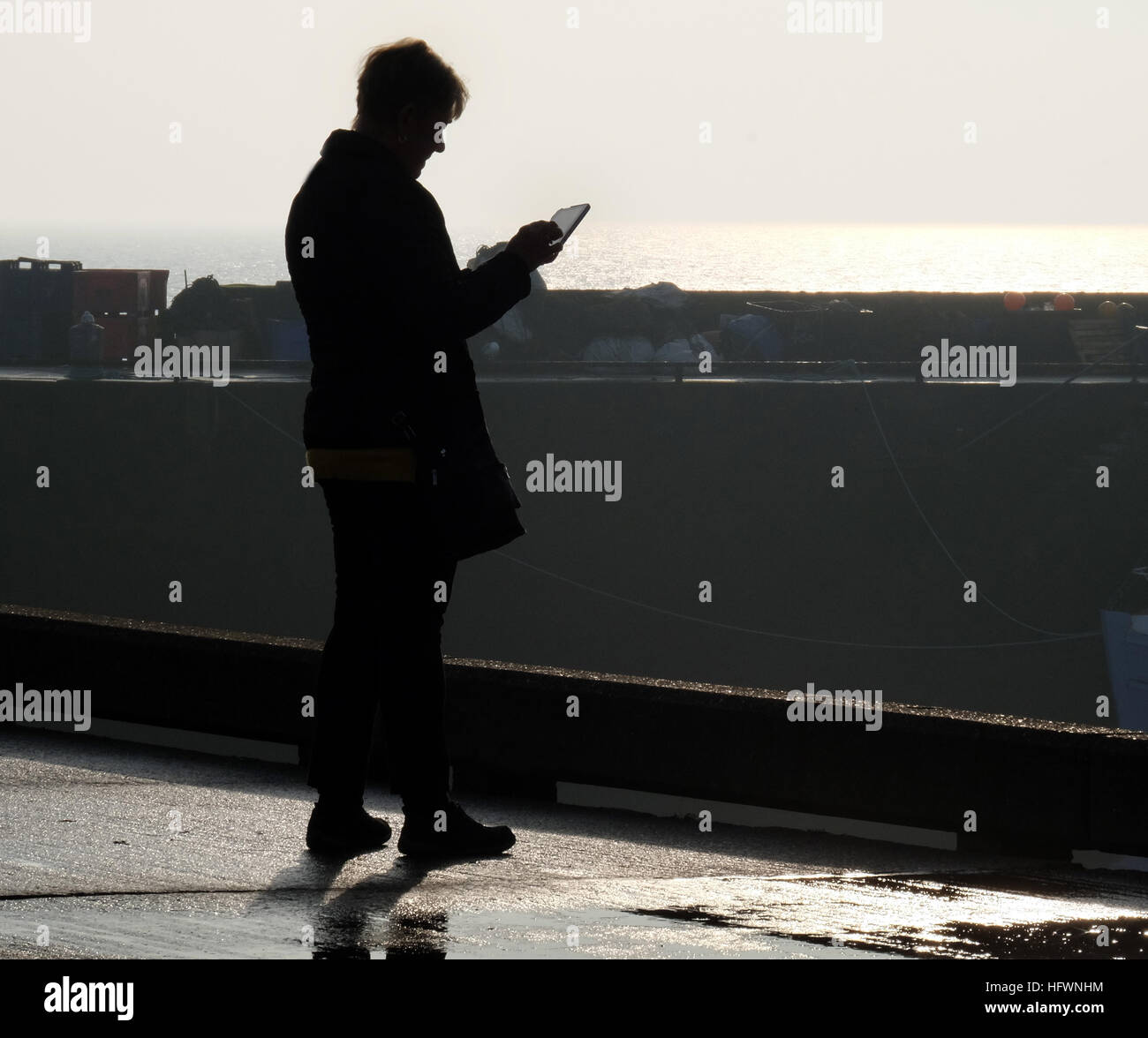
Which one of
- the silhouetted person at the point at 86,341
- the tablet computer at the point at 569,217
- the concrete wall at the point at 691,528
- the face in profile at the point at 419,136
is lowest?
the concrete wall at the point at 691,528

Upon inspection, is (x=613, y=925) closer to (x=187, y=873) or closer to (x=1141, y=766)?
(x=187, y=873)

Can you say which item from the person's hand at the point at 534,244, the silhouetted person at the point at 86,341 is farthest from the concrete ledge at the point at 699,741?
the silhouetted person at the point at 86,341

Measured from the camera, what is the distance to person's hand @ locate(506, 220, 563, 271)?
12.4 ft

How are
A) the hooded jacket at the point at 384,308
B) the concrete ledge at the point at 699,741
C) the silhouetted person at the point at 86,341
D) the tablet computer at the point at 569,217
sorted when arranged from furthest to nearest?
the silhouetted person at the point at 86,341
the concrete ledge at the point at 699,741
the tablet computer at the point at 569,217
the hooded jacket at the point at 384,308

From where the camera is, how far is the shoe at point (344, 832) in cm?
401

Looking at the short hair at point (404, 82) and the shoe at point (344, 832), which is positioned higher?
the short hair at point (404, 82)

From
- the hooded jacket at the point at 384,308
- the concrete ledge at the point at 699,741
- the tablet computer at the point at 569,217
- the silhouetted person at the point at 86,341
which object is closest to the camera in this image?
the hooded jacket at the point at 384,308

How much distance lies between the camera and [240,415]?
3506 centimetres

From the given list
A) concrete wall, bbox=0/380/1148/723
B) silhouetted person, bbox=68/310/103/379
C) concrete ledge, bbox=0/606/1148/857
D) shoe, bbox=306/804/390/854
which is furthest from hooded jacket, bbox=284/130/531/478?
silhouetted person, bbox=68/310/103/379

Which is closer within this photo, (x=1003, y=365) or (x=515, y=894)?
(x=515, y=894)

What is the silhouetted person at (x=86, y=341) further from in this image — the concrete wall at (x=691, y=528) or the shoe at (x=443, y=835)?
the shoe at (x=443, y=835)

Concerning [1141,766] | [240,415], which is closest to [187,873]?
[1141,766]

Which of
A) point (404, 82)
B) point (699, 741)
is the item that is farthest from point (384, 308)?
point (699, 741)
